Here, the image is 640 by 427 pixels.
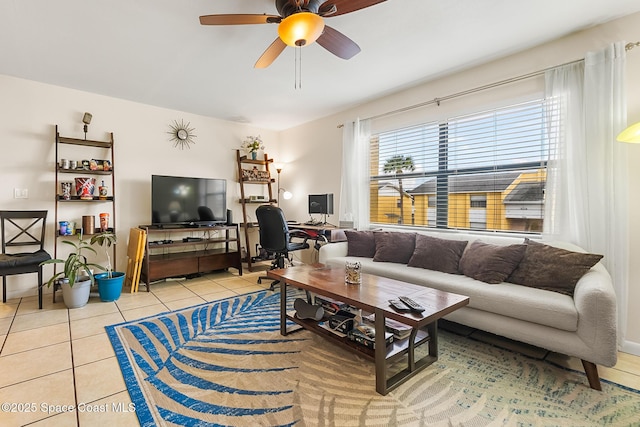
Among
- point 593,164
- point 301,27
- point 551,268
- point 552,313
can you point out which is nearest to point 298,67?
point 301,27

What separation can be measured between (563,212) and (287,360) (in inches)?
97.4

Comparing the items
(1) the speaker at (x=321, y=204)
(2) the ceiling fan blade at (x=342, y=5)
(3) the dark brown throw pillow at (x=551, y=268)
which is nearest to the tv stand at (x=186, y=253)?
(1) the speaker at (x=321, y=204)

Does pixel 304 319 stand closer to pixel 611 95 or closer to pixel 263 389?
pixel 263 389

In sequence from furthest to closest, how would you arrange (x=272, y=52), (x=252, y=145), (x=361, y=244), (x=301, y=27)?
(x=252, y=145) → (x=361, y=244) → (x=272, y=52) → (x=301, y=27)

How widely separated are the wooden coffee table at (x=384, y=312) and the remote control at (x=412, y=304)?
32 mm

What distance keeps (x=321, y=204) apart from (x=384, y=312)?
2.81 metres

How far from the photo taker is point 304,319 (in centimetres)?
220

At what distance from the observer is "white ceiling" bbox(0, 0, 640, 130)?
6.67 ft

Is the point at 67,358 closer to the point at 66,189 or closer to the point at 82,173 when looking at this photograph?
the point at 66,189

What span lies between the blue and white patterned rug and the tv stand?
4.76ft

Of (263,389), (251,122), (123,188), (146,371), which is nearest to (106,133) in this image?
(123,188)

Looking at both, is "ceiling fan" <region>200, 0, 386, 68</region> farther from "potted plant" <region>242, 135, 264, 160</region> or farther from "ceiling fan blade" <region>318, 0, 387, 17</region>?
"potted plant" <region>242, 135, 264, 160</region>

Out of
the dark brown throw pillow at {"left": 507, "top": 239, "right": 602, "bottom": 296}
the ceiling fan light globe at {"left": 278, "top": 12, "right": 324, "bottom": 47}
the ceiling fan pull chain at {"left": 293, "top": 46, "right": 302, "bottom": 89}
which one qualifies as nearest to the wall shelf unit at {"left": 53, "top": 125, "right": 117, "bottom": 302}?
the ceiling fan pull chain at {"left": 293, "top": 46, "right": 302, "bottom": 89}

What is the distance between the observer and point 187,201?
13.2 feet
